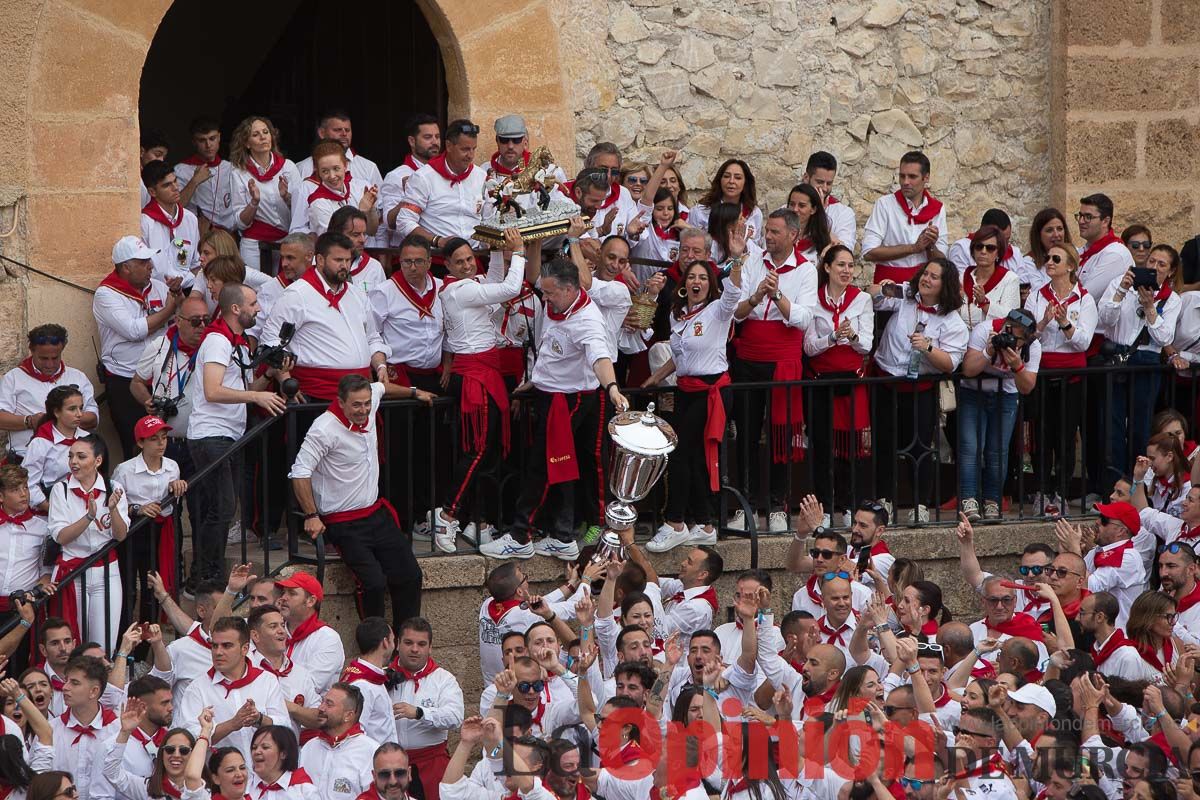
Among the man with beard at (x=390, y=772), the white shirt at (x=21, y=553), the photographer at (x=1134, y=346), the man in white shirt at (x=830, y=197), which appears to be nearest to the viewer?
the man with beard at (x=390, y=772)

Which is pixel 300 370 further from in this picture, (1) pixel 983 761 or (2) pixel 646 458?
(1) pixel 983 761

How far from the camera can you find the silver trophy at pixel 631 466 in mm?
8852

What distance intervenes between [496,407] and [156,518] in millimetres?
1886

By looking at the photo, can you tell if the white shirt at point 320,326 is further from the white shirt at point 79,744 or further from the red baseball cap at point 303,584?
the white shirt at point 79,744

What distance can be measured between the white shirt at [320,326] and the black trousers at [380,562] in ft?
2.72

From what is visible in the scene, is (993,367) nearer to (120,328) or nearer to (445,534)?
(445,534)

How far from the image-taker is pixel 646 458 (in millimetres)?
8875

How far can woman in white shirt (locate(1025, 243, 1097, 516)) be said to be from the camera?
11.1 metres

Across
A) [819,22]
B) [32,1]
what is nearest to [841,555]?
[819,22]

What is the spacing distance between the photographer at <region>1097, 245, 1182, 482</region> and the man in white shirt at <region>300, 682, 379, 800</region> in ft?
16.2

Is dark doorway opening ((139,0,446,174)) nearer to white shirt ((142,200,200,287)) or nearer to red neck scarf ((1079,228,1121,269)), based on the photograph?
white shirt ((142,200,200,287))

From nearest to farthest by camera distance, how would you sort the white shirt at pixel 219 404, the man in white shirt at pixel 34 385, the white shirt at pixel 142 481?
1. the white shirt at pixel 142 481
2. the white shirt at pixel 219 404
3. the man in white shirt at pixel 34 385

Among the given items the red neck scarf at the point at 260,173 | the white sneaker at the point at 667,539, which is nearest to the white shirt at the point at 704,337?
the white sneaker at the point at 667,539

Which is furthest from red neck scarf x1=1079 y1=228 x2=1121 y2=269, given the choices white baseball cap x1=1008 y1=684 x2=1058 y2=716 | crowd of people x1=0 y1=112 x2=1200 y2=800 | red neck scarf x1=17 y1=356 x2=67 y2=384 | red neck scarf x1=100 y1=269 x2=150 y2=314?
red neck scarf x1=17 y1=356 x2=67 y2=384
